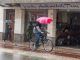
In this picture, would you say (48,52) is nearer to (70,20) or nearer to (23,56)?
(23,56)

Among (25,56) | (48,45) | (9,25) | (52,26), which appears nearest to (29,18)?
(9,25)

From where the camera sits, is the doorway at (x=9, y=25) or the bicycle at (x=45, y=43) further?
the doorway at (x=9, y=25)

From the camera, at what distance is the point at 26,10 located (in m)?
24.9

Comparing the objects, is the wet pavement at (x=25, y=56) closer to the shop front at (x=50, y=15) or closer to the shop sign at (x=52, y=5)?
the shop sign at (x=52, y=5)

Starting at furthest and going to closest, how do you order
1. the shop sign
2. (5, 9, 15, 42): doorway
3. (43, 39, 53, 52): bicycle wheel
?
1. (5, 9, 15, 42): doorway
2. the shop sign
3. (43, 39, 53, 52): bicycle wheel

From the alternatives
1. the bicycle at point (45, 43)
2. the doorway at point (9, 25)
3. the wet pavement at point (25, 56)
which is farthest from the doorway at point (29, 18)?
the wet pavement at point (25, 56)

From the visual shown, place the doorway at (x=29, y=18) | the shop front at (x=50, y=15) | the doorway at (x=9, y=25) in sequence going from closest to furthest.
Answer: the shop front at (x=50, y=15) < the doorway at (x=29, y=18) < the doorway at (x=9, y=25)

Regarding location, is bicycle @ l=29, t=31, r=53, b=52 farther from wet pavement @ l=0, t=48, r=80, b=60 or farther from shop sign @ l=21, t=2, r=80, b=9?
shop sign @ l=21, t=2, r=80, b=9

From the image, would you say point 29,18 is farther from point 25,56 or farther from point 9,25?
point 25,56

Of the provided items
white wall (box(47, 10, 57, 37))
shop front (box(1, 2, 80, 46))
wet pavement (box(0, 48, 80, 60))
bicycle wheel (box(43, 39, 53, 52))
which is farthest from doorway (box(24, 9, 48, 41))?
wet pavement (box(0, 48, 80, 60))

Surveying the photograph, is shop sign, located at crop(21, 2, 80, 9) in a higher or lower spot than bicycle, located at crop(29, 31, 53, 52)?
higher

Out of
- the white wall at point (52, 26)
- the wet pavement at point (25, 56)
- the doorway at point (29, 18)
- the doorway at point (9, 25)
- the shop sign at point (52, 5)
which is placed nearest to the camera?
the wet pavement at point (25, 56)

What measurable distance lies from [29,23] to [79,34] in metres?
4.37

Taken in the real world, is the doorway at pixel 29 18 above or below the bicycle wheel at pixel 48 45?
above
